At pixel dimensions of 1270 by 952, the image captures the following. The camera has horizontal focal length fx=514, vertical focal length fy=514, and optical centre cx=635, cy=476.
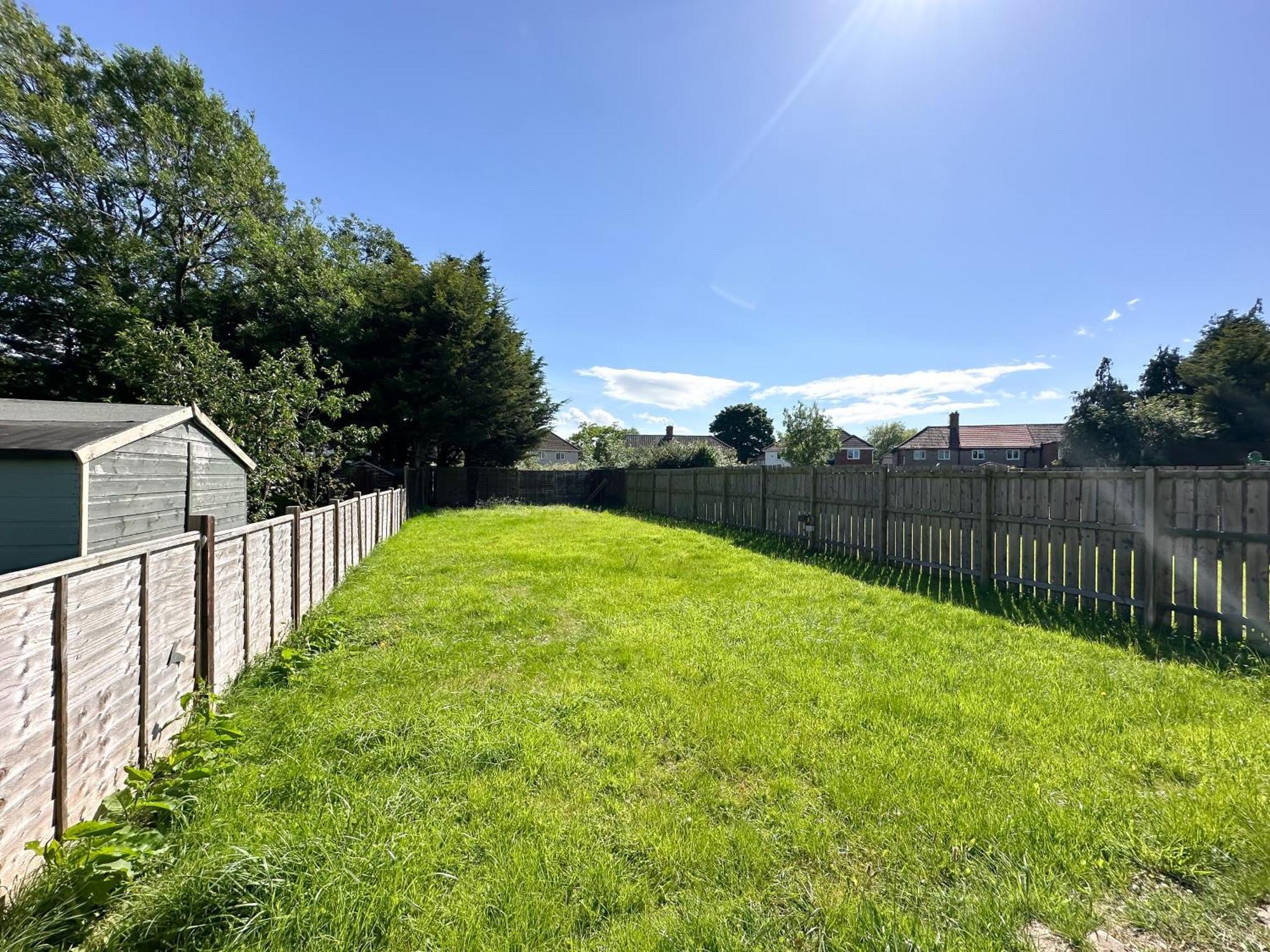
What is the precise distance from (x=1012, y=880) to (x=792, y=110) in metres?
9.96

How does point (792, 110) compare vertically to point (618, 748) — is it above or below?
above

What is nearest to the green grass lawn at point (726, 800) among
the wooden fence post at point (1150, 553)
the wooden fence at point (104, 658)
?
the wooden fence at point (104, 658)

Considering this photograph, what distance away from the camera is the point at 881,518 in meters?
8.25

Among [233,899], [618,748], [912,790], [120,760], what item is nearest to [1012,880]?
[912,790]

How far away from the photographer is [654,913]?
174 centimetres

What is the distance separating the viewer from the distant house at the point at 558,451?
54250 millimetres

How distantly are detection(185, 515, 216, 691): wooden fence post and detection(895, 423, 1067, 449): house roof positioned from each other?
53.4 m

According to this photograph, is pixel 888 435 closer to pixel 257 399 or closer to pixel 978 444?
pixel 978 444

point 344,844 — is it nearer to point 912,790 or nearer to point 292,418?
point 912,790

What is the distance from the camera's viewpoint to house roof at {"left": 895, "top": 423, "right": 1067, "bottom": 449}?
47438 millimetres

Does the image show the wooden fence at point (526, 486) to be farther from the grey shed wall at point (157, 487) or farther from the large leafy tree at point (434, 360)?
the grey shed wall at point (157, 487)

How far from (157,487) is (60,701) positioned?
368cm

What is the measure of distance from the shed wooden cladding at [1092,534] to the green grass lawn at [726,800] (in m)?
1.10

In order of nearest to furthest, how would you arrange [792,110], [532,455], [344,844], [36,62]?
1. [344,844]
2. [792,110]
3. [36,62]
4. [532,455]
